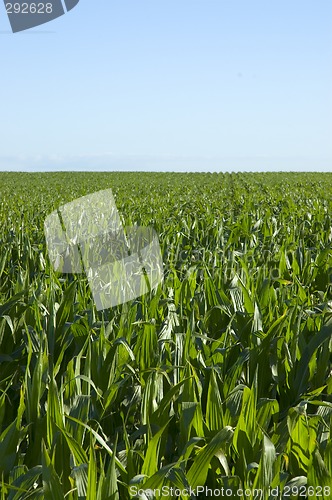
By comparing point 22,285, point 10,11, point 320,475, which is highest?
point 10,11

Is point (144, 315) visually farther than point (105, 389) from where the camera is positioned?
Yes

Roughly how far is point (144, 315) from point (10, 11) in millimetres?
4237

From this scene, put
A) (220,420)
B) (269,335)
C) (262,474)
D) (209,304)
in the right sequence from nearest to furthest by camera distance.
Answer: (262,474) < (220,420) < (269,335) < (209,304)

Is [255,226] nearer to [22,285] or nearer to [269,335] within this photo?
[22,285]

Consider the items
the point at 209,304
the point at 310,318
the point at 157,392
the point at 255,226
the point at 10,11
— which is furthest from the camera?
the point at 255,226

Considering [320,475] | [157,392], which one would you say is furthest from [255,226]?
[320,475]

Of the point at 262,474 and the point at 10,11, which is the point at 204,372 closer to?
the point at 262,474

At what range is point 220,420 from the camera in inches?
82.4

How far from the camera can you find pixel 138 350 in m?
2.77

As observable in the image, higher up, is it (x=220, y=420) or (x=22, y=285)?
(x=22, y=285)

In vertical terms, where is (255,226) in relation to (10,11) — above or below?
below

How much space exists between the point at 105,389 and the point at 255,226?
4.94m

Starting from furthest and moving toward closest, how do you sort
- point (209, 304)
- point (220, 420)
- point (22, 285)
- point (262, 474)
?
point (22, 285), point (209, 304), point (220, 420), point (262, 474)

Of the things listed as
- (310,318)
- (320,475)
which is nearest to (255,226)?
(310,318)
